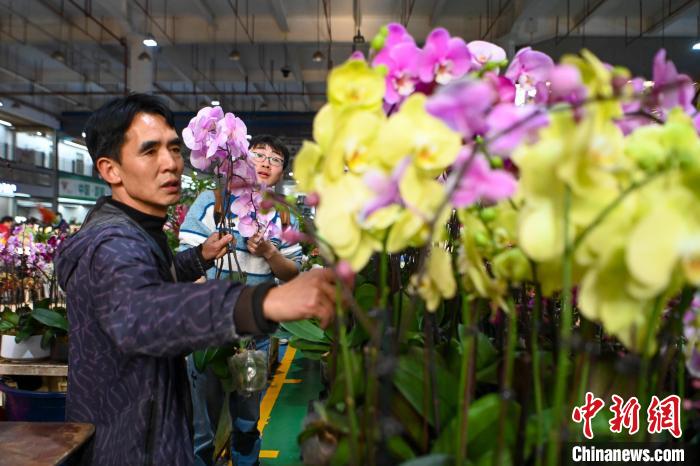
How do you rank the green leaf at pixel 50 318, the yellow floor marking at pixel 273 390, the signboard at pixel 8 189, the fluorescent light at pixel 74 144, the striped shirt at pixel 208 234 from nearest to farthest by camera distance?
1. the green leaf at pixel 50 318
2. the striped shirt at pixel 208 234
3. the yellow floor marking at pixel 273 390
4. the signboard at pixel 8 189
5. the fluorescent light at pixel 74 144

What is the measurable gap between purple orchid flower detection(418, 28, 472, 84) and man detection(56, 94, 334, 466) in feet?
0.84

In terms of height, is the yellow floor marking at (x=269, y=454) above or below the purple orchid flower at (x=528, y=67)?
below

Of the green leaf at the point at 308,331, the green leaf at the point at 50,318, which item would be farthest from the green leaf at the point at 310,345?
the green leaf at the point at 50,318

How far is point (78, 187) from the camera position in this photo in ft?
52.1

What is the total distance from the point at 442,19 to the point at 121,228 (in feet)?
27.9

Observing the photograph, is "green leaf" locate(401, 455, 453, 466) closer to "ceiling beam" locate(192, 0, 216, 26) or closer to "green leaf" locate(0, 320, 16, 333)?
"green leaf" locate(0, 320, 16, 333)

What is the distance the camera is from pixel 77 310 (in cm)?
122

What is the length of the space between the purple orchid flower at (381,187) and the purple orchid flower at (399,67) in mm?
145

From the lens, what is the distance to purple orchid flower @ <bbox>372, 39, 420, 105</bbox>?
569 mm

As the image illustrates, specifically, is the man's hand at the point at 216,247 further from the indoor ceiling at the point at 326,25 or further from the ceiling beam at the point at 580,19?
the ceiling beam at the point at 580,19

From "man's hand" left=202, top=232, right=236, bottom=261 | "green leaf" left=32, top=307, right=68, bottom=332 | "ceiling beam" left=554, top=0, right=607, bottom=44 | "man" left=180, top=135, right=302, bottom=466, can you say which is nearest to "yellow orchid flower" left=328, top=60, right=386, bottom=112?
"man's hand" left=202, top=232, right=236, bottom=261

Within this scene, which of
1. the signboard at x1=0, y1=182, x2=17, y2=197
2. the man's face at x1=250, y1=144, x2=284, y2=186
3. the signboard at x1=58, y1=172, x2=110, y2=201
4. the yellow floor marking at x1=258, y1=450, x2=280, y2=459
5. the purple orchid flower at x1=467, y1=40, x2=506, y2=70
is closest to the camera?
the purple orchid flower at x1=467, y1=40, x2=506, y2=70

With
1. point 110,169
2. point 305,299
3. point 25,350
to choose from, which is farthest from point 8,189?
point 305,299

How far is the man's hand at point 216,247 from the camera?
157cm
